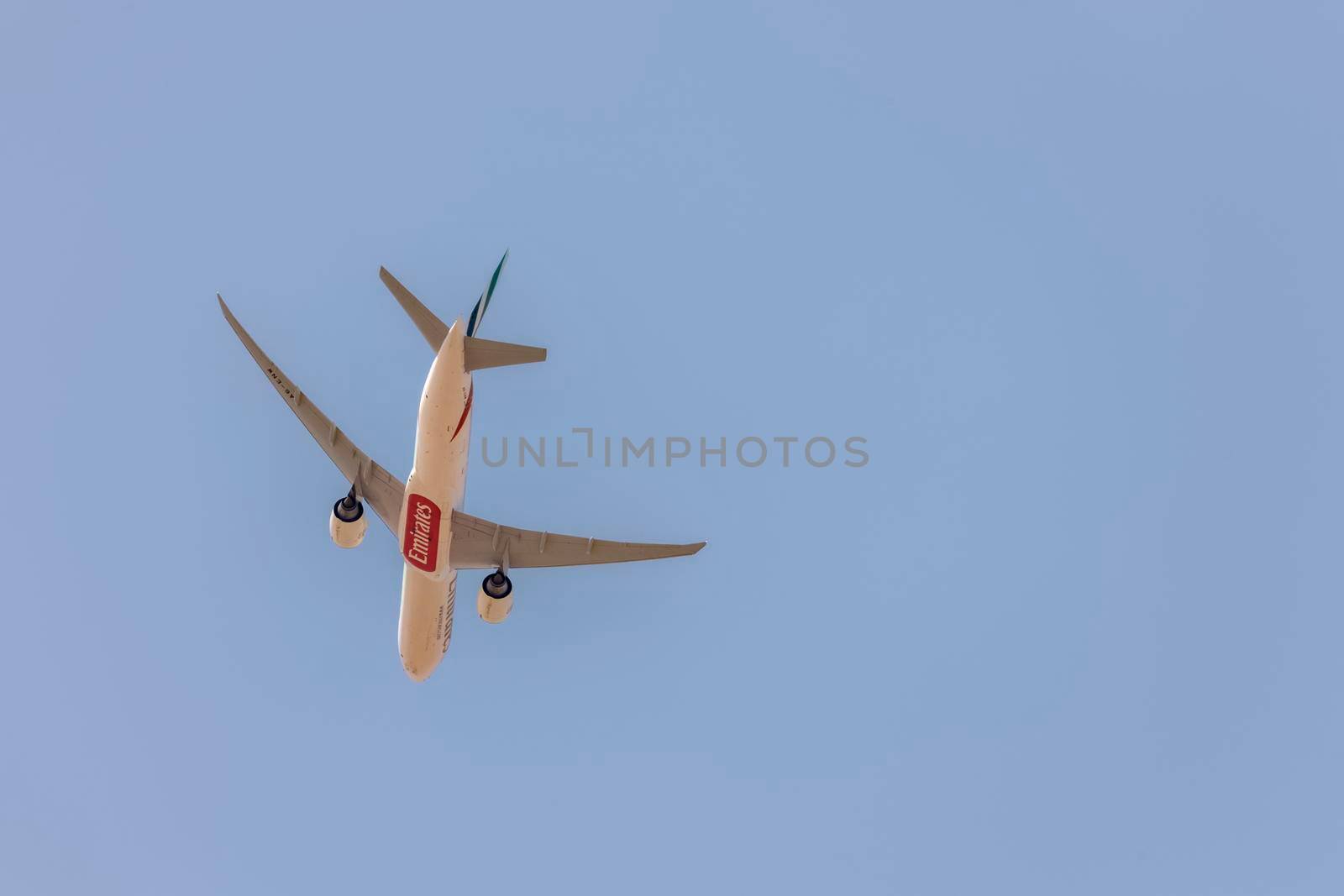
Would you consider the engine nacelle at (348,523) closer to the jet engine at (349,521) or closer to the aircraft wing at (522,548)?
the jet engine at (349,521)

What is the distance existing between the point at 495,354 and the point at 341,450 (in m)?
8.52

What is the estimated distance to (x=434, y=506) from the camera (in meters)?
45.1

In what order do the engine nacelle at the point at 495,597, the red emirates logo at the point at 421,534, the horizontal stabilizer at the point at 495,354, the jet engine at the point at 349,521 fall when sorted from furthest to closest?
the engine nacelle at the point at 495,597
the jet engine at the point at 349,521
the red emirates logo at the point at 421,534
the horizontal stabilizer at the point at 495,354

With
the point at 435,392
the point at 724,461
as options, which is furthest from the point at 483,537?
the point at 724,461

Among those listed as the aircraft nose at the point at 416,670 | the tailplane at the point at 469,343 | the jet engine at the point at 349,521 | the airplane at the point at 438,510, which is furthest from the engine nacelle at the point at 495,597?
the tailplane at the point at 469,343

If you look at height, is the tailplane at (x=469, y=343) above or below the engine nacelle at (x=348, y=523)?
above

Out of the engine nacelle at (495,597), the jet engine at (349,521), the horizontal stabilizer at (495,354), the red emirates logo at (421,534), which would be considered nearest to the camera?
the horizontal stabilizer at (495,354)

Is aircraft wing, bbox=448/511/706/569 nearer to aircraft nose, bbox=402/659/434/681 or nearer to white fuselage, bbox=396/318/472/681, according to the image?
white fuselage, bbox=396/318/472/681

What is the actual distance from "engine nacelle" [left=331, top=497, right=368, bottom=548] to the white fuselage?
1.32m

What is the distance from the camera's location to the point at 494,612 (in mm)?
49688

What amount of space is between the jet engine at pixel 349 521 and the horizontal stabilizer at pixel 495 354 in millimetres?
8449

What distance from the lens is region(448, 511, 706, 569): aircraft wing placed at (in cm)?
4869

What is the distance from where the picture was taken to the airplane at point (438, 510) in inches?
1667

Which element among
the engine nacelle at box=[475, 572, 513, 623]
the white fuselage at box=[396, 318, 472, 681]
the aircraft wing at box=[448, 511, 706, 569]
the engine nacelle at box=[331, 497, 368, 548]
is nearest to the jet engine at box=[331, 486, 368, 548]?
the engine nacelle at box=[331, 497, 368, 548]
